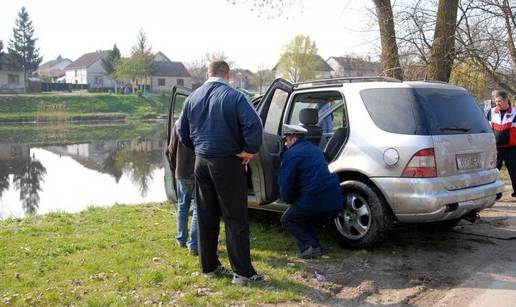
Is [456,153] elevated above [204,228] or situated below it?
above

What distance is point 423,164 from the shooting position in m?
5.57

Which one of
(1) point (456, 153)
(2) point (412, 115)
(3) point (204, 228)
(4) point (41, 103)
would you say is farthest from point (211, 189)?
(4) point (41, 103)

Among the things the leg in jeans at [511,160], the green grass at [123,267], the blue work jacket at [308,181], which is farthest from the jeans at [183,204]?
the leg in jeans at [511,160]

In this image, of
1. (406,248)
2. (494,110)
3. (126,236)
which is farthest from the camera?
(494,110)

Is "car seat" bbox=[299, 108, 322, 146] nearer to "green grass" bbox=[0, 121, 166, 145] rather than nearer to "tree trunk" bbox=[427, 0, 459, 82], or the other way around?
"tree trunk" bbox=[427, 0, 459, 82]

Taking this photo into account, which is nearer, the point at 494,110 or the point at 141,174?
the point at 494,110

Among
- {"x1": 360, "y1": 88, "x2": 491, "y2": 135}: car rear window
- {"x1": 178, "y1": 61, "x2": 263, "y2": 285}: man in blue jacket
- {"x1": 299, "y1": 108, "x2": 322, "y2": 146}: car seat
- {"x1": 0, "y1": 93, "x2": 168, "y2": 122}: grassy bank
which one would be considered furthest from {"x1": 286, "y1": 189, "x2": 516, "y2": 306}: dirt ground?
{"x1": 0, "y1": 93, "x2": 168, "y2": 122}: grassy bank

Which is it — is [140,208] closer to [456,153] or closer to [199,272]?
[199,272]

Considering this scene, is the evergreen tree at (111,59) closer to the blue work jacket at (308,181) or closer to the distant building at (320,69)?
the distant building at (320,69)

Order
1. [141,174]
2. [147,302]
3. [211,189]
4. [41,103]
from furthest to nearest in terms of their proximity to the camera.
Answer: [41,103] → [141,174] → [211,189] → [147,302]

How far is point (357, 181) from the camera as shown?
6066 millimetres

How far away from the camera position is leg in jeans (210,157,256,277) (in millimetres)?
4887

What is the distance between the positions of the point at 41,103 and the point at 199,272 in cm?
5632

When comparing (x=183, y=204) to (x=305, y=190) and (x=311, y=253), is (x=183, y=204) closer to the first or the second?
(x=305, y=190)
